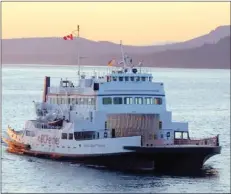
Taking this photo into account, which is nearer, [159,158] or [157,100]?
[159,158]

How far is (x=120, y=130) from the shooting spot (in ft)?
181

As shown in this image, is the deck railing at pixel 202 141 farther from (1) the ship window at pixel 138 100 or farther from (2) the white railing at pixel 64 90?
(2) the white railing at pixel 64 90

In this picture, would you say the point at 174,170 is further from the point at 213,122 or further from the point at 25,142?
the point at 213,122

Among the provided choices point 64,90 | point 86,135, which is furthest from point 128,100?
point 64,90

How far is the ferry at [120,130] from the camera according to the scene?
51.8 meters

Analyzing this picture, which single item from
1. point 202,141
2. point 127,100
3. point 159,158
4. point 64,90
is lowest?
point 159,158

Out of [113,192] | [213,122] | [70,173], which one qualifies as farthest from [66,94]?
[213,122]

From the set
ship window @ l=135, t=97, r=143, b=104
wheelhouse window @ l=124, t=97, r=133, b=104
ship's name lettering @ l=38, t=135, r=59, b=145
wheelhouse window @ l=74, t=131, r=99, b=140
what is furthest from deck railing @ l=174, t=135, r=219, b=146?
ship's name lettering @ l=38, t=135, r=59, b=145

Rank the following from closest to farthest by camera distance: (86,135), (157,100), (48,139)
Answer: (86,135) → (157,100) → (48,139)

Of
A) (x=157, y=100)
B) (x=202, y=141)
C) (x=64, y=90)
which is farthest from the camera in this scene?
(x=64, y=90)

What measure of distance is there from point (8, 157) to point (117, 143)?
8.59m

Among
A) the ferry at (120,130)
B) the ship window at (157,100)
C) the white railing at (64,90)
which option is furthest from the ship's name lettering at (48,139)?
the ship window at (157,100)

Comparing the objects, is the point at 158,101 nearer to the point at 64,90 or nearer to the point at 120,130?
the point at 120,130

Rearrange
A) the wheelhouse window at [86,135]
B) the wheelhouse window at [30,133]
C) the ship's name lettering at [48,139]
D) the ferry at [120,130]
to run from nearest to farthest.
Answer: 1. the ferry at [120,130]
2. the wheelhouse window at [86,135]
3. the ship's name lettering at [48,139]
4. the wheelhouse window at [30,133]
